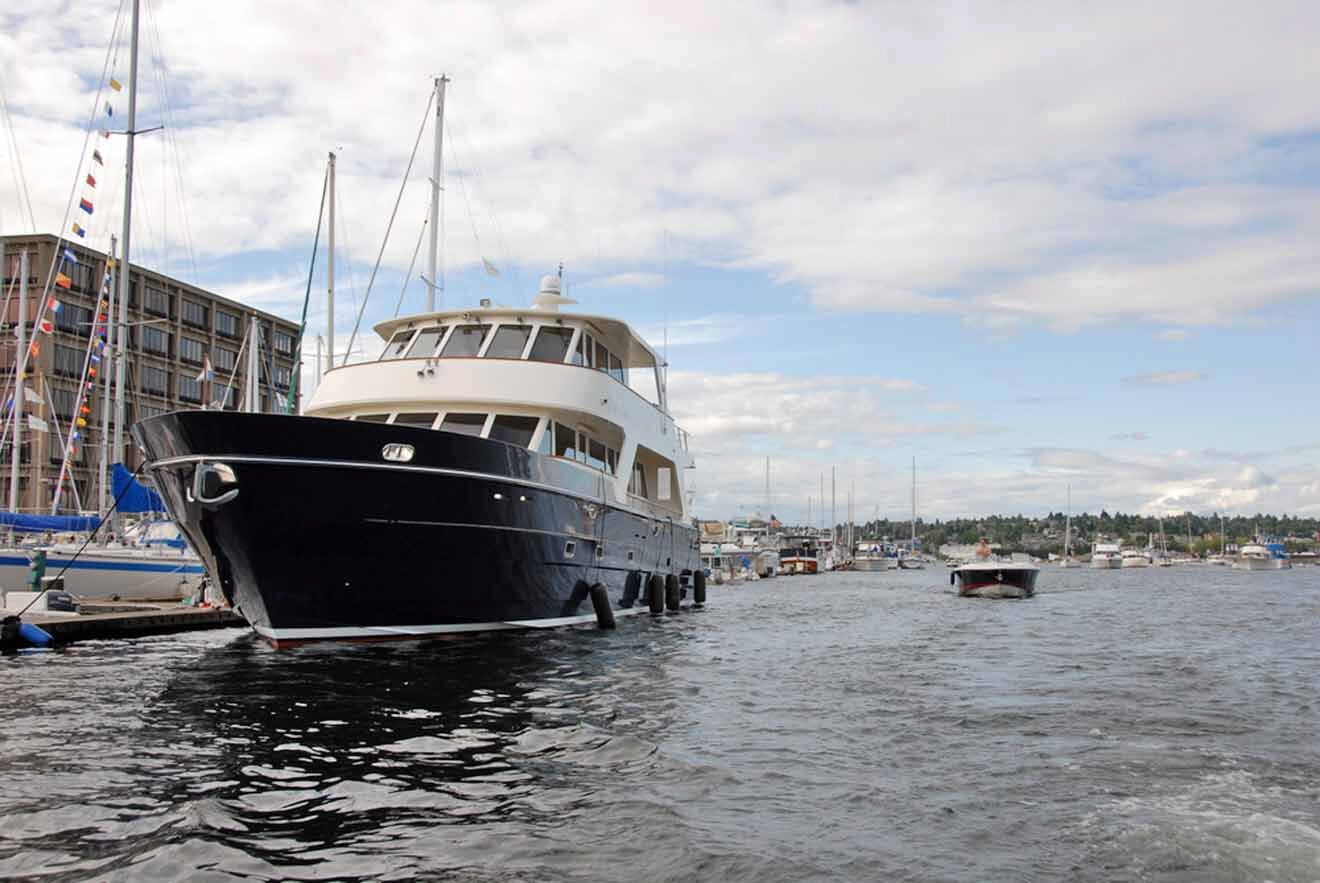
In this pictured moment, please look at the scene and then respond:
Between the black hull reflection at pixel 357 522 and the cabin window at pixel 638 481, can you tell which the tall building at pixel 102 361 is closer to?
the cabin window at pixel 638 481

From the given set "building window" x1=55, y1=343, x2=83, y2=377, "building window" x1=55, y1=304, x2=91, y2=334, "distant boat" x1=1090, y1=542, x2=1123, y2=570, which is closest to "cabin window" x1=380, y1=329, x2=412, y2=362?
"building window" x1=55, y1=304, x2=91, y2=334

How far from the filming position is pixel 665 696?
36.1ft

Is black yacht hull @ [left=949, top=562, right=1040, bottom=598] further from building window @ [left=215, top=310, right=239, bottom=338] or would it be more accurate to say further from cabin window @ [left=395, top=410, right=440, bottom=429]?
building window @ [left=215, top=310, right=239, bottom=338]

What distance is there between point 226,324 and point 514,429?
210 feet

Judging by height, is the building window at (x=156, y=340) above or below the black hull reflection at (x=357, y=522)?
above

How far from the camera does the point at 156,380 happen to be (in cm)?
6638

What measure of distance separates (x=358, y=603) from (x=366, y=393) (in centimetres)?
465

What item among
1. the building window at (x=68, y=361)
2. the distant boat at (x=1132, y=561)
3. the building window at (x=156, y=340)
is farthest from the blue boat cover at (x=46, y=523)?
the distant boat at (x=1132, y=561)

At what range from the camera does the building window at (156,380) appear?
65450 mm

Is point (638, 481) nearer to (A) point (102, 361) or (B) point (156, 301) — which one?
(A) point (102, 361)

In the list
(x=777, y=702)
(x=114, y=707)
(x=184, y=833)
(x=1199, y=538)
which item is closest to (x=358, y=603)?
(x=114, y=707)

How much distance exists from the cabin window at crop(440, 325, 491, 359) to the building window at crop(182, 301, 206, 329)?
59099 millimetres

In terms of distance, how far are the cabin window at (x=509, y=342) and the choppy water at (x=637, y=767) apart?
496 centimetres

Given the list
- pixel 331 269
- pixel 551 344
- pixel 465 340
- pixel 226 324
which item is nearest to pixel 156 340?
pixel 226 324
